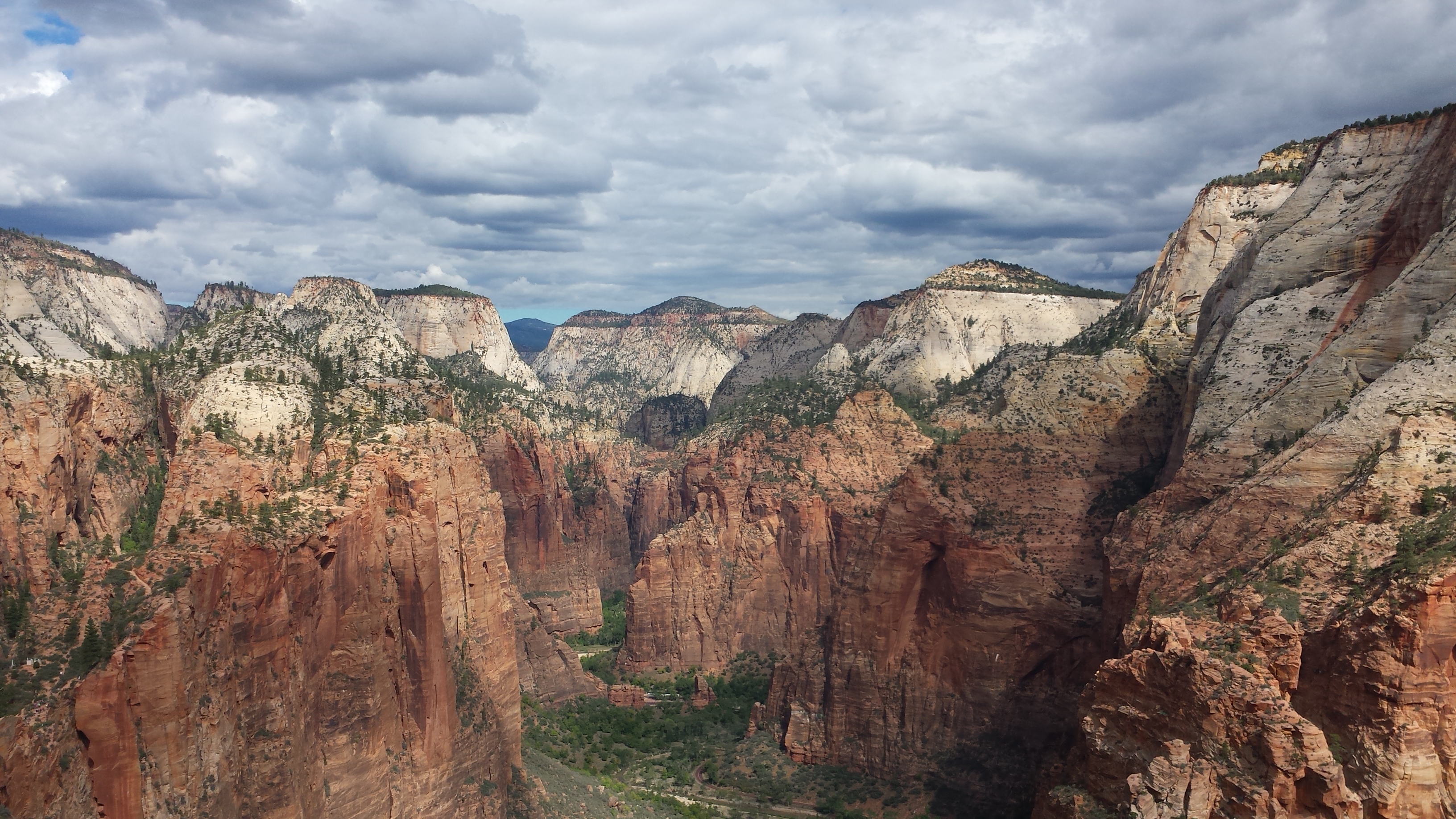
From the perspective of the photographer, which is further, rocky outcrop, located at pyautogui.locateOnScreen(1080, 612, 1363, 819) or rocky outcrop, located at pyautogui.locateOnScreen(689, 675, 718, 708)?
rocky outcrop, located at pyautogui.locateOnScreen(689, 675, 718, 708)

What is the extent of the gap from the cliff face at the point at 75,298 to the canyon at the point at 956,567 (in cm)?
192

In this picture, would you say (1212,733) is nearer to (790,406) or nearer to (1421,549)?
(1421,549)

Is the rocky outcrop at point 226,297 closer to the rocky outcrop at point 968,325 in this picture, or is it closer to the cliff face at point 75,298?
the cliff face at point 75,298

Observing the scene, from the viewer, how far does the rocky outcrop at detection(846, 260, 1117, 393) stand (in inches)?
5271

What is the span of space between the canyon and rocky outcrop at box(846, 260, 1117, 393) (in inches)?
1450

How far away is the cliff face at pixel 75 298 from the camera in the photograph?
277 feet

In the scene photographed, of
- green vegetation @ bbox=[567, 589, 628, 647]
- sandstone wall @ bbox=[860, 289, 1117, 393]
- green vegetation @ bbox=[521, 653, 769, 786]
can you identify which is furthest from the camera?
sandstone wall @ bbox=[860, 289, 1117, 393]

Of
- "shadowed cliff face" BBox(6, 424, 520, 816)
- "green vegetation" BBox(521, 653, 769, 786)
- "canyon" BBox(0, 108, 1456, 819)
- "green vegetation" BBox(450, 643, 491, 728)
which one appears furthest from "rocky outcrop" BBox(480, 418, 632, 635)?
"shadowed cliff face" BBox(6, 424, 520, 816)

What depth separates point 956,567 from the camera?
67375 mm

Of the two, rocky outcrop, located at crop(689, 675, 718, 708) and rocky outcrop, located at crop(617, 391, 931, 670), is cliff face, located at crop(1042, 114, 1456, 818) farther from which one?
rocky outcrop, located at crop(689, 675, 718, 708)

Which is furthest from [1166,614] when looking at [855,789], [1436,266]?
[855,789]

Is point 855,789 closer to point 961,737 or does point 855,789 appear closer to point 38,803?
point 961,737

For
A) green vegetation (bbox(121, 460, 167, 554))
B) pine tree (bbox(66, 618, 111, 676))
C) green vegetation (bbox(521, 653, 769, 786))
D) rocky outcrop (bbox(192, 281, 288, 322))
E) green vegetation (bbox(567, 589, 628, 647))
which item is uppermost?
rocky outcrop (bbox(192, 281, 288, 322))

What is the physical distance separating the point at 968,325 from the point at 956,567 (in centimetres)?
7669
